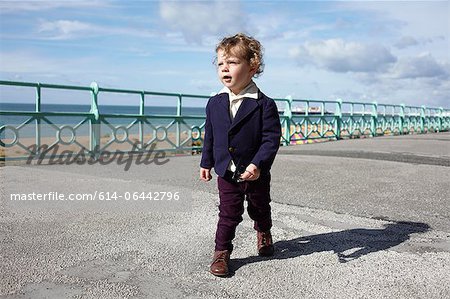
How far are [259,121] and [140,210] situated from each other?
7.32 ft

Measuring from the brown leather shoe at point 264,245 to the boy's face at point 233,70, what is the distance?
3.54ft

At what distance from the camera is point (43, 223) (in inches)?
181

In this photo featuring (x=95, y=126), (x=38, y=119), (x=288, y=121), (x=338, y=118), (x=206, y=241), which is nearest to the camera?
(x=206, y=241)

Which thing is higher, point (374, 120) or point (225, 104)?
point (225, 104)

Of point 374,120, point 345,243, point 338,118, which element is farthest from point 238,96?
point 374,120

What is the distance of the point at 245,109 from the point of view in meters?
3.47

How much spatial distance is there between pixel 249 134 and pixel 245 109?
0.17 m

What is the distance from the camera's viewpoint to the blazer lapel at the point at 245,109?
3.46 metres

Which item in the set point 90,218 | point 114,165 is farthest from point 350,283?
point 114,165

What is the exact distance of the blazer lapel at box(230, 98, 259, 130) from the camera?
136 inches

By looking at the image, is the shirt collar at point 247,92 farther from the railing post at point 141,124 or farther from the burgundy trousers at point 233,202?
the railing post at point 141,124

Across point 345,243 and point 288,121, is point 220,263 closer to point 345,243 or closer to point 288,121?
point 345,243

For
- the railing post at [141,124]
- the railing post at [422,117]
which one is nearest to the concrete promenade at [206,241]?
the railing post at [141,124]

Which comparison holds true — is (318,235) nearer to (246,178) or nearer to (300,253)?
(300,253)
